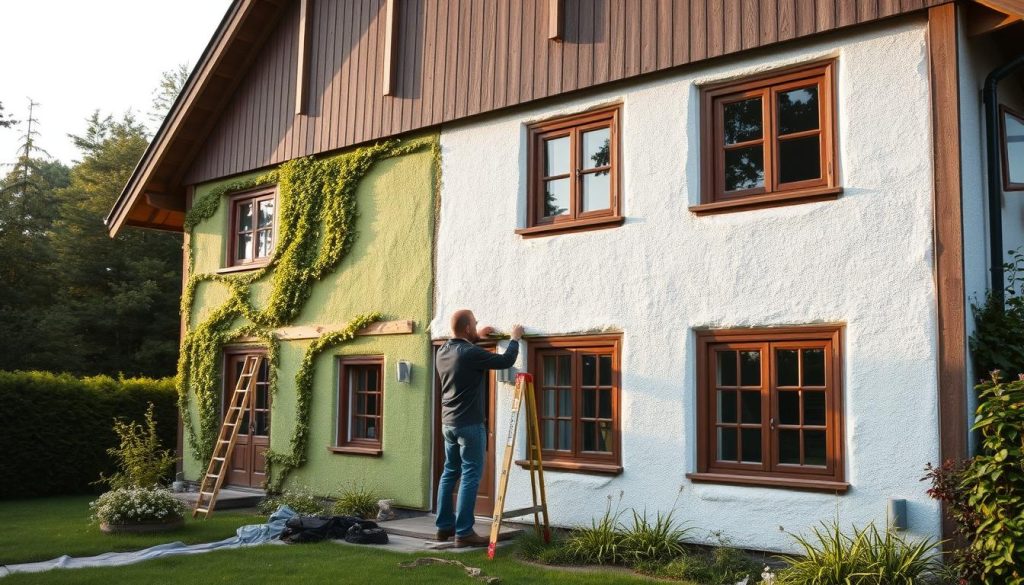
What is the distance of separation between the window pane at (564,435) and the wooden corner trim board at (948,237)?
12.5 ft

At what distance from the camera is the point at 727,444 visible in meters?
8.74

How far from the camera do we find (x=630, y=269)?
375 inches

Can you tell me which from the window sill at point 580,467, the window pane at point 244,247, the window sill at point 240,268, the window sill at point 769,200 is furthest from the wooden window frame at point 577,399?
the window pane at point 244,247

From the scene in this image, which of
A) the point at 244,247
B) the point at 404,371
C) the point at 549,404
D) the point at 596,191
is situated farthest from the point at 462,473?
the point at 244,247

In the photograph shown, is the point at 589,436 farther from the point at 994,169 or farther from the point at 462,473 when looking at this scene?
the point at 994,169

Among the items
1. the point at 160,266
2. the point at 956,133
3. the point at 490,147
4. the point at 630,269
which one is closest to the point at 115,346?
the point at 160,266

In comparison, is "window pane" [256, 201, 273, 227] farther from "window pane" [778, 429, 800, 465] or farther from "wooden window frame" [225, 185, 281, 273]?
"window pane" [778, 429, 800, 465]

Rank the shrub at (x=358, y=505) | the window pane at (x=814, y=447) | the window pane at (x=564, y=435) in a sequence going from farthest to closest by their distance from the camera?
the shrub at (x=358, y=505) → the window pane at (x=564, y=435) → the window pane at (x=814, y=447)

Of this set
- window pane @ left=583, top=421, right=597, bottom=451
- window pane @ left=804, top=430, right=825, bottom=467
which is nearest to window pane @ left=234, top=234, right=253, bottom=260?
window pane @ left=583, top=421, right=597, bottom=451

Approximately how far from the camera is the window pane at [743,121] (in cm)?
896

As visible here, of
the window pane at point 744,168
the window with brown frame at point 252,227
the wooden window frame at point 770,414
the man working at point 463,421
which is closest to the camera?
the wooden window frame at point 770,414

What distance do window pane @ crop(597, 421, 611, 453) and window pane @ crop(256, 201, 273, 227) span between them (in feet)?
22.4

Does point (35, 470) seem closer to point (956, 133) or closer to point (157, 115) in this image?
point (956, 133)

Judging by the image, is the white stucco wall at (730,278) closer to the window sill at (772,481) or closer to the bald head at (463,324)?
the window sill at (772,481)
